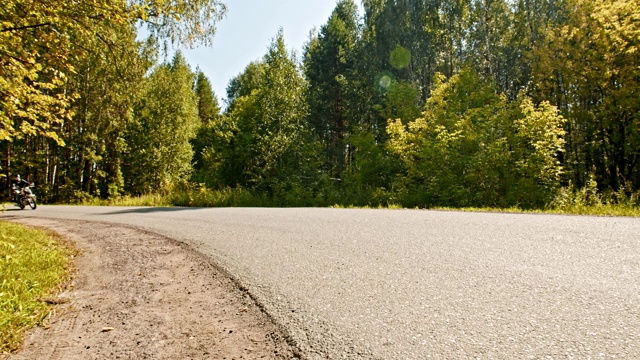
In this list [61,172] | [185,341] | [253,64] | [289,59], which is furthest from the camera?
[253,64]

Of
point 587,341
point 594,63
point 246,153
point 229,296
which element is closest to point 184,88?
point 246,153

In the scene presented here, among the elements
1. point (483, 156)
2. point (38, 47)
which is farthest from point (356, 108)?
point (38, 47)

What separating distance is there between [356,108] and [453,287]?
2676 centimetres

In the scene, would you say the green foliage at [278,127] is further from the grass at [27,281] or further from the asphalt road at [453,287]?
the asphalt road at [453,287]

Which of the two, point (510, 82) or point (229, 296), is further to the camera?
point (510, 82)

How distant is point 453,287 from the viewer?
339 cm

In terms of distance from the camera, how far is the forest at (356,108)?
793 cm

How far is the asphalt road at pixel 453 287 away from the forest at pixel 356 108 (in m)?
4.79

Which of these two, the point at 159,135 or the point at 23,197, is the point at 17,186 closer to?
the point at 23,197

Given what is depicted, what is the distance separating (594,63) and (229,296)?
19047mm

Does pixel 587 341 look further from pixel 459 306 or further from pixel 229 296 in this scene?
pixel 229 296

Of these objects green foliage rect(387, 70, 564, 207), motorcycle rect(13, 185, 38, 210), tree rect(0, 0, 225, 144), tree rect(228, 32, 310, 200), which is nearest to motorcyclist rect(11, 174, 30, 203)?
motorcycle rect(13, 185, 38, 210)

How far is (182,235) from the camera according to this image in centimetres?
720

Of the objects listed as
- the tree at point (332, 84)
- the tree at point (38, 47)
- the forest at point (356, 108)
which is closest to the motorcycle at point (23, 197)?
the forest at point (356, 108)
